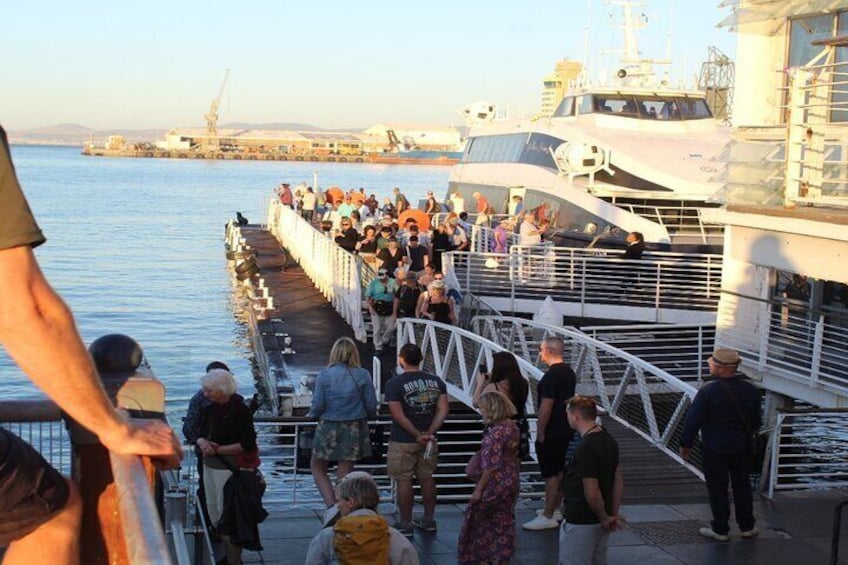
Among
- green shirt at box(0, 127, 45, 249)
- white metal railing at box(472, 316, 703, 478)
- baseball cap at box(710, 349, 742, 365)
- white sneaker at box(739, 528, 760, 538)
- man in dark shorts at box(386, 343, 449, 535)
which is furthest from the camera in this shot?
white metal railing at box(472, 316, 703, 478)

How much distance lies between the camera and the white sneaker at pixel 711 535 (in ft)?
30.6

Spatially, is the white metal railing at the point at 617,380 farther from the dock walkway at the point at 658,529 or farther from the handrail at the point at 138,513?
the handrail at the point at 138,513

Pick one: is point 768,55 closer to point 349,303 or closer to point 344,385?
point 344,385

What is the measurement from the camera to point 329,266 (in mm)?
25281

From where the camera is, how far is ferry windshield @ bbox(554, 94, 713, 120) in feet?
92.5

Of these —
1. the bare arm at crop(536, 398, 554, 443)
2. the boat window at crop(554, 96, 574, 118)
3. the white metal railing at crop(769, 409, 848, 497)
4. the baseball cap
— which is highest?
the boat window at crop(554, 96, 574, 118)

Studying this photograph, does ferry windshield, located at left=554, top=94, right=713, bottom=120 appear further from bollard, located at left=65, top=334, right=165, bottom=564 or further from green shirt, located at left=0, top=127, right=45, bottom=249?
green shirt, located at left=0, top=127, right=45, bottom=249

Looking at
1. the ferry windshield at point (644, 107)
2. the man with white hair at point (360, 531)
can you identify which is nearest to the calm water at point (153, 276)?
the man with white hair at point (360, 531)

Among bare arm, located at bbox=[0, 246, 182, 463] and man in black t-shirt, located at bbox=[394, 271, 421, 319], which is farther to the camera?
man in black t-shirt, located at bbox=[394, 271, 421, 319]

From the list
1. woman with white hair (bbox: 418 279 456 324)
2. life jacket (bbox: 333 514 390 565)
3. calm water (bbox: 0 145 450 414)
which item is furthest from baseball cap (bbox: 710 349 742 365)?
woman with white hair (bbox: 418 279 456 324)

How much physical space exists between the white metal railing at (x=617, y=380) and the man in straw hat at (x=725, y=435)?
214 centimetres

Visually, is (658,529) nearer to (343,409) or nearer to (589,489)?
(589,489)

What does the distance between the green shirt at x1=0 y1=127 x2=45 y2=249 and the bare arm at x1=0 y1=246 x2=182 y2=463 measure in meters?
0.02

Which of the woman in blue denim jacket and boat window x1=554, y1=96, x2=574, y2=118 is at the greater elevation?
boat window x1=554, y1=96, x2=574, y2=118
